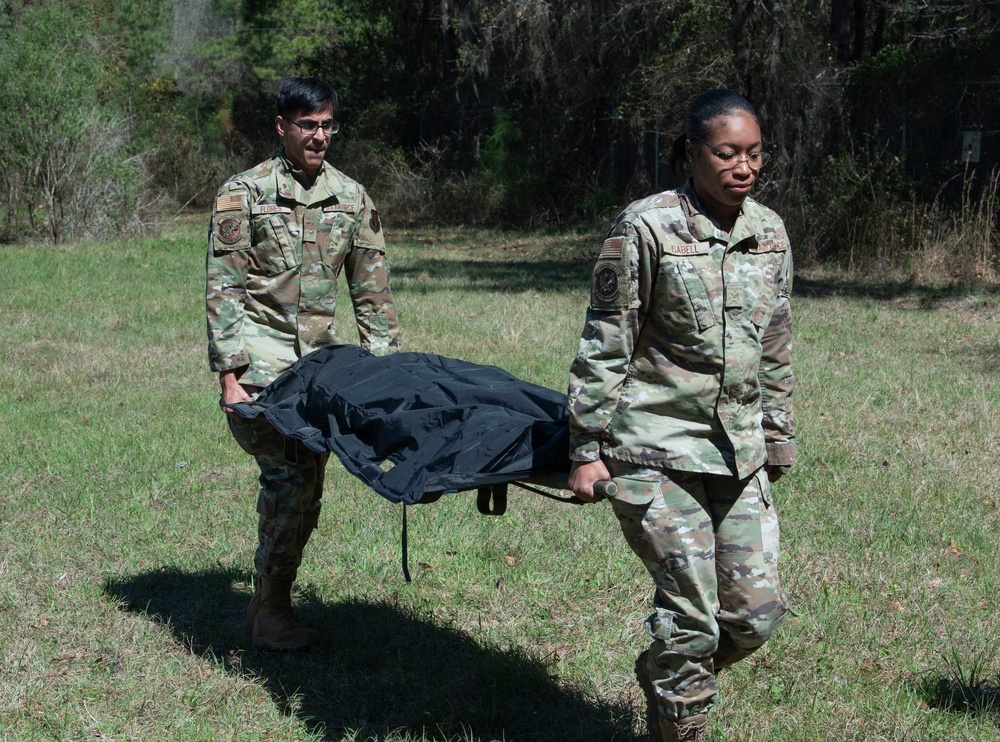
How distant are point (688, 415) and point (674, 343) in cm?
22

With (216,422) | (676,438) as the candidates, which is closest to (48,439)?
(216,422)

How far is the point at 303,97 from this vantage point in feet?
14.4

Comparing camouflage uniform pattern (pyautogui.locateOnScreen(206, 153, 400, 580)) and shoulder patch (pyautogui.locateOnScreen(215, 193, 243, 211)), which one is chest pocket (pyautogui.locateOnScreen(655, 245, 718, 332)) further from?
shoulder patch (pyautogui.locateOnScreen(215, 193, 243, 211))

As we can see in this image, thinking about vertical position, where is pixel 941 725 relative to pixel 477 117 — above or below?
below

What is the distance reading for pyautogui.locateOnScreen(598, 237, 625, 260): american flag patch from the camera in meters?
3.29

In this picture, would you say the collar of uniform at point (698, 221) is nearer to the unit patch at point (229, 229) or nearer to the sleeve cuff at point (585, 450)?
the sleeve cuff at point (585, 450)

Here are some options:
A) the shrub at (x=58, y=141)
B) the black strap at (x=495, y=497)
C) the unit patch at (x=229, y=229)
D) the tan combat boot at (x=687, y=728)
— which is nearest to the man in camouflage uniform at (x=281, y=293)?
the unit patch at (x=229, y=229)

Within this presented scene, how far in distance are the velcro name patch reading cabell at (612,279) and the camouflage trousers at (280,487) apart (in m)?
1.66

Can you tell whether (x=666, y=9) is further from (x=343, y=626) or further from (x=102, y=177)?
(x=343, y=626)

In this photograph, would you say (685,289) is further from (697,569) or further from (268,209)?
(268,209)

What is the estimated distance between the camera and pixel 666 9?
61.0 feet

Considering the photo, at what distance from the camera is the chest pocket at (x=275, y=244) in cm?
446

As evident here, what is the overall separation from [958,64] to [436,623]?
1284 cm

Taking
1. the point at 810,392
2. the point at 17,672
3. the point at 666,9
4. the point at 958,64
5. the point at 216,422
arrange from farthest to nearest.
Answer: the point at 666,9
the point at 958,64
the point at 810,392
the point at 216,422
the point at 17,672
